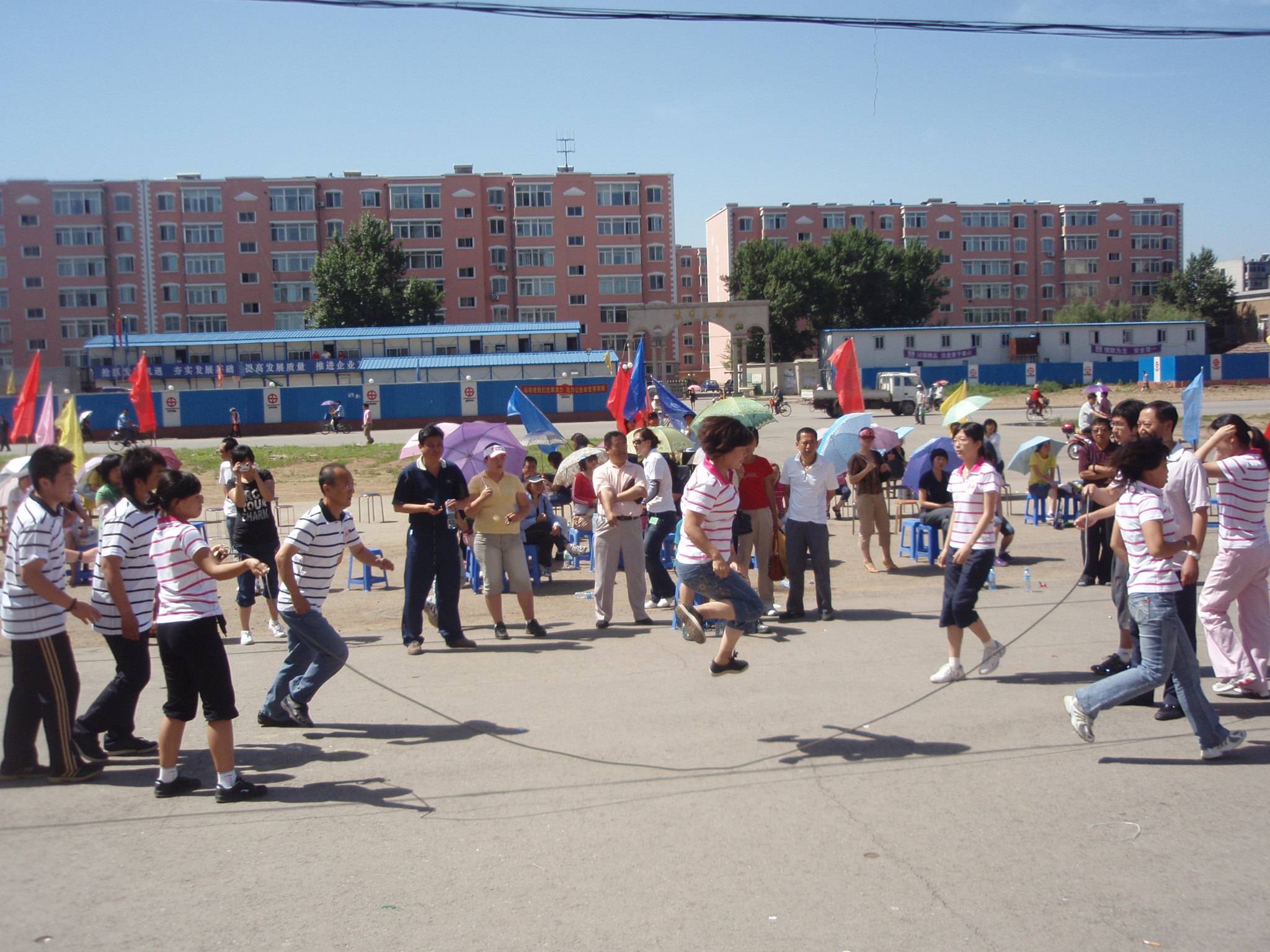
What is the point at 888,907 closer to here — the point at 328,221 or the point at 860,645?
the point at 860,645

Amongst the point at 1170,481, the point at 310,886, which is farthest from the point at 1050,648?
the point at 310,886

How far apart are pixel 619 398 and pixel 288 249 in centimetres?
6274

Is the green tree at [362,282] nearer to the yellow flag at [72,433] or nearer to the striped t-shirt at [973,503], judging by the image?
the yellow flag at [72,433]

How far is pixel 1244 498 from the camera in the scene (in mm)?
6078

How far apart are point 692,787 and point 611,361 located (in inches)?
1941

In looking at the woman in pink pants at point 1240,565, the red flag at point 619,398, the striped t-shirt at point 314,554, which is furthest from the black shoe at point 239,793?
the red flag at point 619,398

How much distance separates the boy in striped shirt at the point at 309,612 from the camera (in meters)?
6.21

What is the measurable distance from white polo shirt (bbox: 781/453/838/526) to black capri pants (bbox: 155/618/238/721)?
222 inches

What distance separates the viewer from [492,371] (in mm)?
57625

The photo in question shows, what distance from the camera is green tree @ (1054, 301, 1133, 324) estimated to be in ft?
265

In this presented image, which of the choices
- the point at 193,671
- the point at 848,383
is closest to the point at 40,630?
the point at 193,671

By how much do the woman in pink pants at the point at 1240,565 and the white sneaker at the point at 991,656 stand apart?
1.34m

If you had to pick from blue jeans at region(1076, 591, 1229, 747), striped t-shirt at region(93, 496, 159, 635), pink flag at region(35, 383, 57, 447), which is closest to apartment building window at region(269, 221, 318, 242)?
pink flag at region(35, 383, 57, 447)

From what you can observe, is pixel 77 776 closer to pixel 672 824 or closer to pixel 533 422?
pixel 672 824
